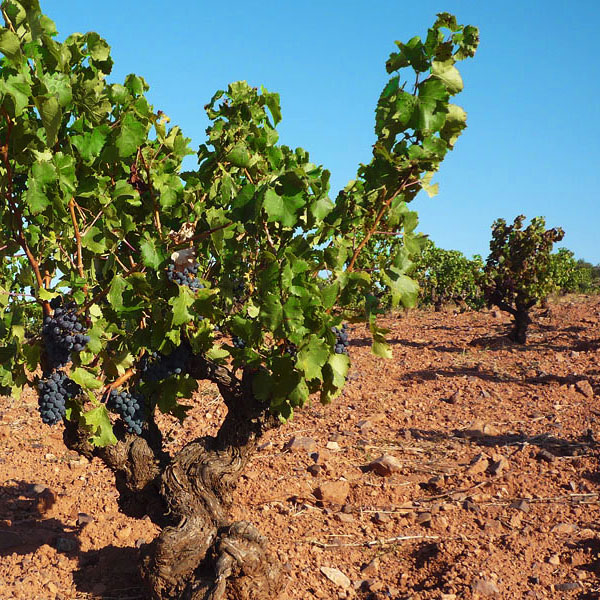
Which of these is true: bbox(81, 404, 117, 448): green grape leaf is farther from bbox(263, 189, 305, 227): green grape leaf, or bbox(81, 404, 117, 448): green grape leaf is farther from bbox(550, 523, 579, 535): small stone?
bbox(550, 523, 579, 535): small stone

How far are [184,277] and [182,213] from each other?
48cm

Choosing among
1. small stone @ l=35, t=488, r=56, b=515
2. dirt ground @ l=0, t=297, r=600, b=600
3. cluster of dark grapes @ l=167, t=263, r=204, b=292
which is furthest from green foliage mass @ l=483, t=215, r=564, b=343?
cluster of dark grapes @ l=167, t=263, r=204, b=292

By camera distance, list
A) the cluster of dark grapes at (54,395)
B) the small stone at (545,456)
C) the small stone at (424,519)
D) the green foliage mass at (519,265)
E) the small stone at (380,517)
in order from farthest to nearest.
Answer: the green foliage mass at (519,265), the small stone at (545,456), the small stone at (380,517), the small stone at (424,519), the cluster of dark grapes at (54,395)

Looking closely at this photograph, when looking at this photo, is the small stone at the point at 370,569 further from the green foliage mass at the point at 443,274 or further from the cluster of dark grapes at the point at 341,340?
the green foliage mass at the point at 443,274

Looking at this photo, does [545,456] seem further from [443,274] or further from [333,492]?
[443,274]

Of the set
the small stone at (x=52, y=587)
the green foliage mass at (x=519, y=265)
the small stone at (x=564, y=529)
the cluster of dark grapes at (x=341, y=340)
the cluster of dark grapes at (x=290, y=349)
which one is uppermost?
the green foliage mass at (x=519, y=265)

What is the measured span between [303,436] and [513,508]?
2.67 metres

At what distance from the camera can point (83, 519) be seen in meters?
5.81

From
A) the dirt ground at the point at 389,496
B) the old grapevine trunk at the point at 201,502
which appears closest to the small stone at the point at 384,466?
the dirt ground at the point at 389,496

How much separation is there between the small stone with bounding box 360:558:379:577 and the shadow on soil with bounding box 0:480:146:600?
1.60 m

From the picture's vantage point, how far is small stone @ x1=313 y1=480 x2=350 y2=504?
603 cm

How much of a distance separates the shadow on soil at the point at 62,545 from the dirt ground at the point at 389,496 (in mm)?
15

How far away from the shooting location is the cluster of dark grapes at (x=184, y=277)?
142 inches

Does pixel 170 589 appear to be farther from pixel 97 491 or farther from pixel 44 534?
pixel 97 491
